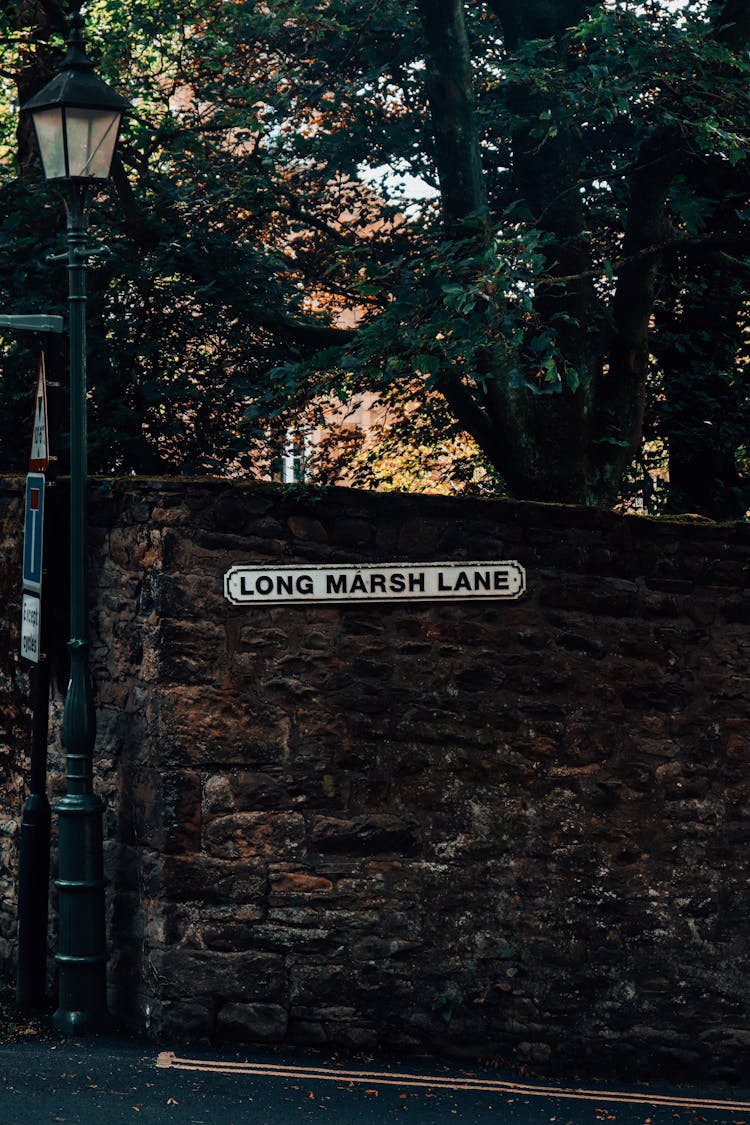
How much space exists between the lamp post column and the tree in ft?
7.03

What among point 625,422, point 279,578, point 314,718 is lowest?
point 314,718

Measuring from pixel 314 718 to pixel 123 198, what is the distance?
5.69 meters

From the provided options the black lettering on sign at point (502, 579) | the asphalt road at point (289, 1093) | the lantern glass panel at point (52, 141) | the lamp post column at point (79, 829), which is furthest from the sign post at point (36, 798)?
the black lettering on sign at point (502, 579)

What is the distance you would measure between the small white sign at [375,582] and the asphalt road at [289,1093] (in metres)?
2.36

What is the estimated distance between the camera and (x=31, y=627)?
851 centimetres

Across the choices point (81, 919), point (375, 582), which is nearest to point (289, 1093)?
point (81, 919)

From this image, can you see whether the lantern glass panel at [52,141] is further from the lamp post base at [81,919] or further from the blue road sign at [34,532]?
the lamp post base at [81,919]

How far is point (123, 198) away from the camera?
1177cm

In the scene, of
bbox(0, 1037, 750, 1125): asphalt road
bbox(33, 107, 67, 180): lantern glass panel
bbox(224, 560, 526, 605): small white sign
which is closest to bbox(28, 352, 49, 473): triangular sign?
bbox(33, 107, 67, 180): lantern glass panel

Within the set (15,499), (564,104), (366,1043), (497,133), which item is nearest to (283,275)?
(497,133)

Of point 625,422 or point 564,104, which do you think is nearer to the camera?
point 564,104

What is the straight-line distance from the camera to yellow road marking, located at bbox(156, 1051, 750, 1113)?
23.8 ft

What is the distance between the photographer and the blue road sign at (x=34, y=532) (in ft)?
27.6

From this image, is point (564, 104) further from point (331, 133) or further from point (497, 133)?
point (331, 133)
